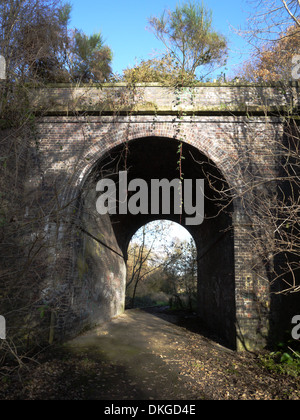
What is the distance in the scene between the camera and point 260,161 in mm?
8094

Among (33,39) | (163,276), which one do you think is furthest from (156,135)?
(163,276)

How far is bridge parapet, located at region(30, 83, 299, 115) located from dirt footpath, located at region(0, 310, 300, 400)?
628cm

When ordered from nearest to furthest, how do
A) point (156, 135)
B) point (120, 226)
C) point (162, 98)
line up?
point (156, 135), point (162, 98), point (120, 226)

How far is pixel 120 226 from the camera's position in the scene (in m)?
13.1

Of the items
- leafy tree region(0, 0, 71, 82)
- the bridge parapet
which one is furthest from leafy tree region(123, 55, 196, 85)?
leafy tree region(0, 0, 71, 82)

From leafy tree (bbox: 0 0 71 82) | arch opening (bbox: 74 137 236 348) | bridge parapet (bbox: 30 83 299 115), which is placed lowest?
arch opening (bbox: 74 137 236 348)

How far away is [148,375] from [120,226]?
26.8 feet

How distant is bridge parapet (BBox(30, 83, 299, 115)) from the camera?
8336mm

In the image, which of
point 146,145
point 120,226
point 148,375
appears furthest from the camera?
point 120,226

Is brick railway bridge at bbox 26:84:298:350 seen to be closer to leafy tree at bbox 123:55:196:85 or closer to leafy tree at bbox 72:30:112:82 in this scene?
leafy tree at bbox 123:55:196:85

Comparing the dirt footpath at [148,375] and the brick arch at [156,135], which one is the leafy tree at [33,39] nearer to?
the brick arch at [156,135]

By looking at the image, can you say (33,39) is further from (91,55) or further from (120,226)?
(120,226)

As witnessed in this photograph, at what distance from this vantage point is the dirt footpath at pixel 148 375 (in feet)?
15.0
